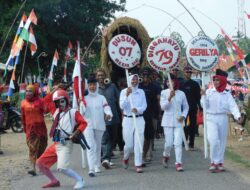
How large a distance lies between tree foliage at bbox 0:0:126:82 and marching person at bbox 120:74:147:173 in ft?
66.5

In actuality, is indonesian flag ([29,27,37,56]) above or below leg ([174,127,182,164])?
above

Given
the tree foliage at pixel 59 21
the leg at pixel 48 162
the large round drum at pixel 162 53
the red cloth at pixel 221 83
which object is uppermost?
the tree foliage at pixel 59 21

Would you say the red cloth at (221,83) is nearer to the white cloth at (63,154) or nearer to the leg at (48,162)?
the white cloth at (63,154)

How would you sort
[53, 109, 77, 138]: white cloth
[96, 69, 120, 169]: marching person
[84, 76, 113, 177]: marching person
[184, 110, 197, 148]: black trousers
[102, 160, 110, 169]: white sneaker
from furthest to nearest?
[184, 110, 197, 148]: black trousers → [96, 69, 120, 169]: marching person → [102, 160, 110, 169]: white sneaker → [84, 76, 113, 177]: marching person → [53, 109, 77, 138]: white cloth

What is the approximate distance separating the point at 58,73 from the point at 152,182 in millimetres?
28734

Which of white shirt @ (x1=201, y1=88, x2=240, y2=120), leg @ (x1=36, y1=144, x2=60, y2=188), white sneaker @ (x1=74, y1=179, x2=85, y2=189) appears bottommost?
white sneaker @ (x1=74, y1=179, x2=85, y2=189)

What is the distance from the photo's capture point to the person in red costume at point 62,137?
27.8 ft

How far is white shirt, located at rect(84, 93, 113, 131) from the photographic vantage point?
32.2 ft

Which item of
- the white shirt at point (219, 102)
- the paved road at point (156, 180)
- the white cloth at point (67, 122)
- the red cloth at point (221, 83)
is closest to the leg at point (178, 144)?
the paved road at point (156, 180)

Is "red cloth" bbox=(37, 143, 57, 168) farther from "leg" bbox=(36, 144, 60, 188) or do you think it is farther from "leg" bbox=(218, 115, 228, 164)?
"leg" bbox=(218, 115, 228, 164)

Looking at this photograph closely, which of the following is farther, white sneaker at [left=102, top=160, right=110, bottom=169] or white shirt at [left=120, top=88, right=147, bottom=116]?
white sneaker at [left=102, top=160, right=110, bottom=169]

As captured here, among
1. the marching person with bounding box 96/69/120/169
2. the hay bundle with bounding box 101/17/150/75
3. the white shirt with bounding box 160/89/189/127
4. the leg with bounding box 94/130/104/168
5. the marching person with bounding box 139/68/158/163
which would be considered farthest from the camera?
the hay bundle with bounding box 101/17/150/75

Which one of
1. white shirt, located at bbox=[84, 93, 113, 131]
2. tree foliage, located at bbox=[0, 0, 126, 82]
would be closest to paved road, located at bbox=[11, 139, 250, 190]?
white shirt, located at bbox=[84, 93, 113, 131]

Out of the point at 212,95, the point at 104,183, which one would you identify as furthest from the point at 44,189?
the point at 212,95
